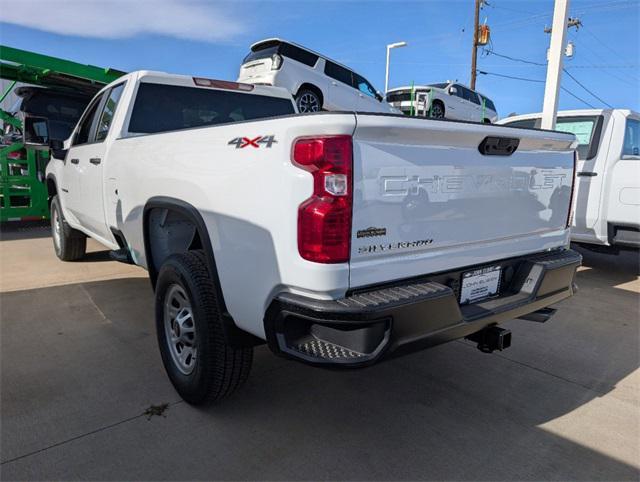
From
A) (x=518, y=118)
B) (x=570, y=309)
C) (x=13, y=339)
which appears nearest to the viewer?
(x=13, y=339)

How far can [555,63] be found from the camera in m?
6.26

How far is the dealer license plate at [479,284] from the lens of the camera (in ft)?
8.03

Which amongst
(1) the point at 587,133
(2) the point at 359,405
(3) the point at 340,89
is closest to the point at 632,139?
(1) the point at 587,133

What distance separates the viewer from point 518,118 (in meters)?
7.16

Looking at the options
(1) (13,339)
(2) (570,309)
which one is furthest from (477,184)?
(1) (13,339)

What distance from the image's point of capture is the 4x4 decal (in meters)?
2.04

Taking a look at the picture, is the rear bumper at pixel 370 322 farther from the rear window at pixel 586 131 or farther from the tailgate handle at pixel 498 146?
the rear window at pixel 586 131

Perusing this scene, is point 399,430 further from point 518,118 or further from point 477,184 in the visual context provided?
point 518,118

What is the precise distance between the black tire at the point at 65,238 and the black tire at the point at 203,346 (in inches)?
143

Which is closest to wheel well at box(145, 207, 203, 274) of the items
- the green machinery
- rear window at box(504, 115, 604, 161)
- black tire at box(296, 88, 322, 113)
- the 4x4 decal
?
the 4x4 decal

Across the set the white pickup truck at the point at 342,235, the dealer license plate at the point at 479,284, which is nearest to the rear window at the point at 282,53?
the white pickup truck at the point at 342,235

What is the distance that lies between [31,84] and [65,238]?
4.73m

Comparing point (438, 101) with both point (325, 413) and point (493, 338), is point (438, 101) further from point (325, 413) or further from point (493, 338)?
point (325, 413)

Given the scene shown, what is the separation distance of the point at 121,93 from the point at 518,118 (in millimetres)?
5694
